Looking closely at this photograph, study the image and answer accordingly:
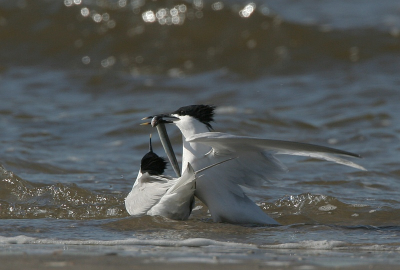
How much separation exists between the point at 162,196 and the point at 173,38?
846 cm

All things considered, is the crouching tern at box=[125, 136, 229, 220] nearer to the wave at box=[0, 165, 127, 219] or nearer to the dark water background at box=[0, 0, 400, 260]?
the dark water background at box=[0, 0, 400, 260]

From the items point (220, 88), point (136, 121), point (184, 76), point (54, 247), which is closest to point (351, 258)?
point (54, 247)

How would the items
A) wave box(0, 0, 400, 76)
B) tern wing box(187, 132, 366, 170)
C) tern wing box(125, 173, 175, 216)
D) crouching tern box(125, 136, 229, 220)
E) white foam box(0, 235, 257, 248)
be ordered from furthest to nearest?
wave box(0, 0, 400, 76) → tern wing box(125, 173, 175, 216) → crouching tern box(125, 136, 229, 220) → tern wing box(187, 132, 366, 170) → white foam box(0, 235, 257, 248)

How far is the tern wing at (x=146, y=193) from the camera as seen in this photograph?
161 inches

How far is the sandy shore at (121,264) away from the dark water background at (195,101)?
0.69m

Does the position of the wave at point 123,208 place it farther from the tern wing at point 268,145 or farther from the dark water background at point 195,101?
the tern wing at point 268,145

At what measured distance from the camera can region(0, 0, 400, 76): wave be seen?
456 inches

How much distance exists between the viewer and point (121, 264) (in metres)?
2.77

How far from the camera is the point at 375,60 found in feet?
37.0

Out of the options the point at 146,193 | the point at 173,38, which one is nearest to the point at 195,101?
the point at 173,38

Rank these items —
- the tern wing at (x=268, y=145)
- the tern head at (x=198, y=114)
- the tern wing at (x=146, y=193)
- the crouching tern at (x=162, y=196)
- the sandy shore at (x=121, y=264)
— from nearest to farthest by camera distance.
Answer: the sandy shore at (x=121, y=264)
the tern wing at (x=268, y=145)
the crouching tern at (x=162, y=196)
the tern wing at (x=146, y=193)
the tern head at (x=198, y=114)

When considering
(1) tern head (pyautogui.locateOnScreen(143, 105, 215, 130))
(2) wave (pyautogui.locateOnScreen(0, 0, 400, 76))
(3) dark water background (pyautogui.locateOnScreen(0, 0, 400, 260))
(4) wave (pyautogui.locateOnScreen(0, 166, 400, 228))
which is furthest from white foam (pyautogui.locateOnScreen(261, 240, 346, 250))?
(2) wave (pyautogui.locateOnScreen(0, 0, 400, 76))

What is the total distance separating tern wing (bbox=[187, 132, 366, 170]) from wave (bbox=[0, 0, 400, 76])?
7395 millimetres

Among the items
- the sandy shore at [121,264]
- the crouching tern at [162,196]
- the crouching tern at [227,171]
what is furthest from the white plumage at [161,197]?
the sandy shore at [121,264]
